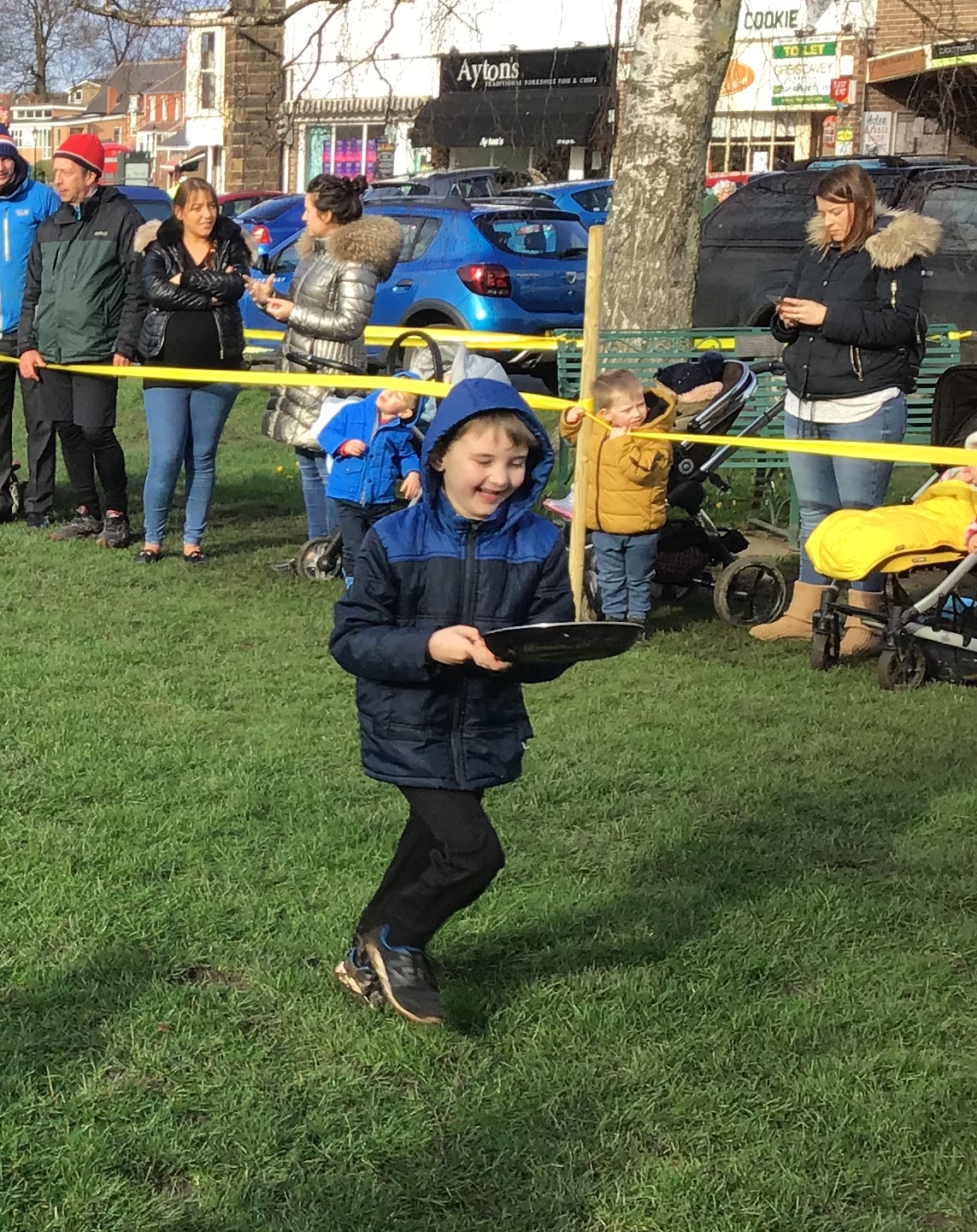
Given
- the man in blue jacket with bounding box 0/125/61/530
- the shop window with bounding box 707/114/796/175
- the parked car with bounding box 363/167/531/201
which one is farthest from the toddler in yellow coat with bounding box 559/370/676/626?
the shop window with bounding box 707/114/796/175

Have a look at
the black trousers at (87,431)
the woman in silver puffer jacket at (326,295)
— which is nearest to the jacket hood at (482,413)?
the woman in silver puffer jacket at (326,295)

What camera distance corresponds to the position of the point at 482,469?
144 inches

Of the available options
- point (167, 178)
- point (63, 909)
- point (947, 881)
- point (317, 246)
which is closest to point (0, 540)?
point (317, 246)

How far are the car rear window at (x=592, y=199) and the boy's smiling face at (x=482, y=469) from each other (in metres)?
19.2

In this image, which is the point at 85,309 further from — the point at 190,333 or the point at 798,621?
the point at 798,621

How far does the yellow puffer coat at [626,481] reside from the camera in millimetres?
7902

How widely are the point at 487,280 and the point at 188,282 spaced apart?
789cm

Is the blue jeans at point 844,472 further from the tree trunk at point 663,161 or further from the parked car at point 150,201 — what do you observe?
the parked car at point 150,201

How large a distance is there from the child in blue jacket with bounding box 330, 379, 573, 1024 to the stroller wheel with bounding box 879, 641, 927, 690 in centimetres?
378

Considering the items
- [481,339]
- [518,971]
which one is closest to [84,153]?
[481,339]

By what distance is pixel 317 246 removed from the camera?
9.09 metres

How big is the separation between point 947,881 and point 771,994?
1.08 m

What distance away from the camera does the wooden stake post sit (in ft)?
25.5

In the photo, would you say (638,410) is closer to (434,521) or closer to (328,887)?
(328,887)
